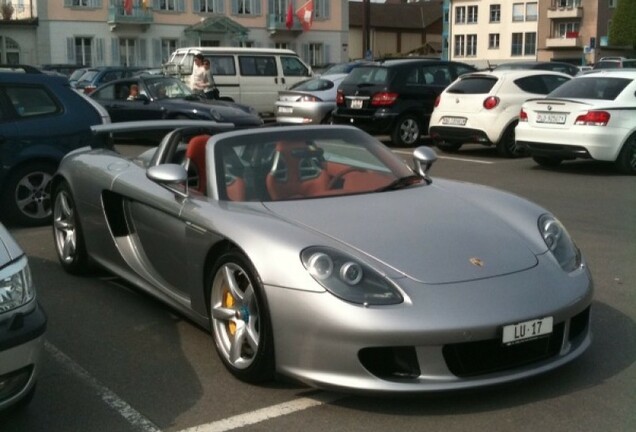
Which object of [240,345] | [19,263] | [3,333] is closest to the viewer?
[3,333]

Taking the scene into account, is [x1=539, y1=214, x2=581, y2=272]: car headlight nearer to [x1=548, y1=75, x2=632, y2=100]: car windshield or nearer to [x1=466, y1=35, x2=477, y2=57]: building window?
[x1=548, y1=75, x2=632, y2=100]: car windshield

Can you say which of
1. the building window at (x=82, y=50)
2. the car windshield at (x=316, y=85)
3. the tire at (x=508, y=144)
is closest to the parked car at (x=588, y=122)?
the tire at (x=508, y=144)

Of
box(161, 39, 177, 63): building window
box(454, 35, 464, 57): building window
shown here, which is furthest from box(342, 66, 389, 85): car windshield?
box(454, 35, 464, 57): building window

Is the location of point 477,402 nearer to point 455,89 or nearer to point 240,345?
point 240,345

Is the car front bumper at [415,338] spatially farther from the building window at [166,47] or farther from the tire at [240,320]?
the building window at [166,47]

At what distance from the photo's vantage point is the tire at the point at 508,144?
14.5m

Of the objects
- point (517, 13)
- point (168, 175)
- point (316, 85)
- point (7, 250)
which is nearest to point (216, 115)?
point (316, 85)

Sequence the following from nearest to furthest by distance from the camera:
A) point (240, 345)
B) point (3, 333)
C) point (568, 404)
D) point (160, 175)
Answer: point (3, 333) < point (568, 404) < point (240, 345) < point (160, 175)

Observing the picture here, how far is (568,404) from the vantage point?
3.96 meters

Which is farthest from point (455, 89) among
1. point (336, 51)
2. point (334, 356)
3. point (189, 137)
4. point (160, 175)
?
point (336, 51)

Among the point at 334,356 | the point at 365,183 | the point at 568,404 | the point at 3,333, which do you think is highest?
the point at 365,183

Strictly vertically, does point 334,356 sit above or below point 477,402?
above

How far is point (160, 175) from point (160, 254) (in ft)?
1.88

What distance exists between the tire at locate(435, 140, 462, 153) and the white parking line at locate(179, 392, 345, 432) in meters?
12.0
